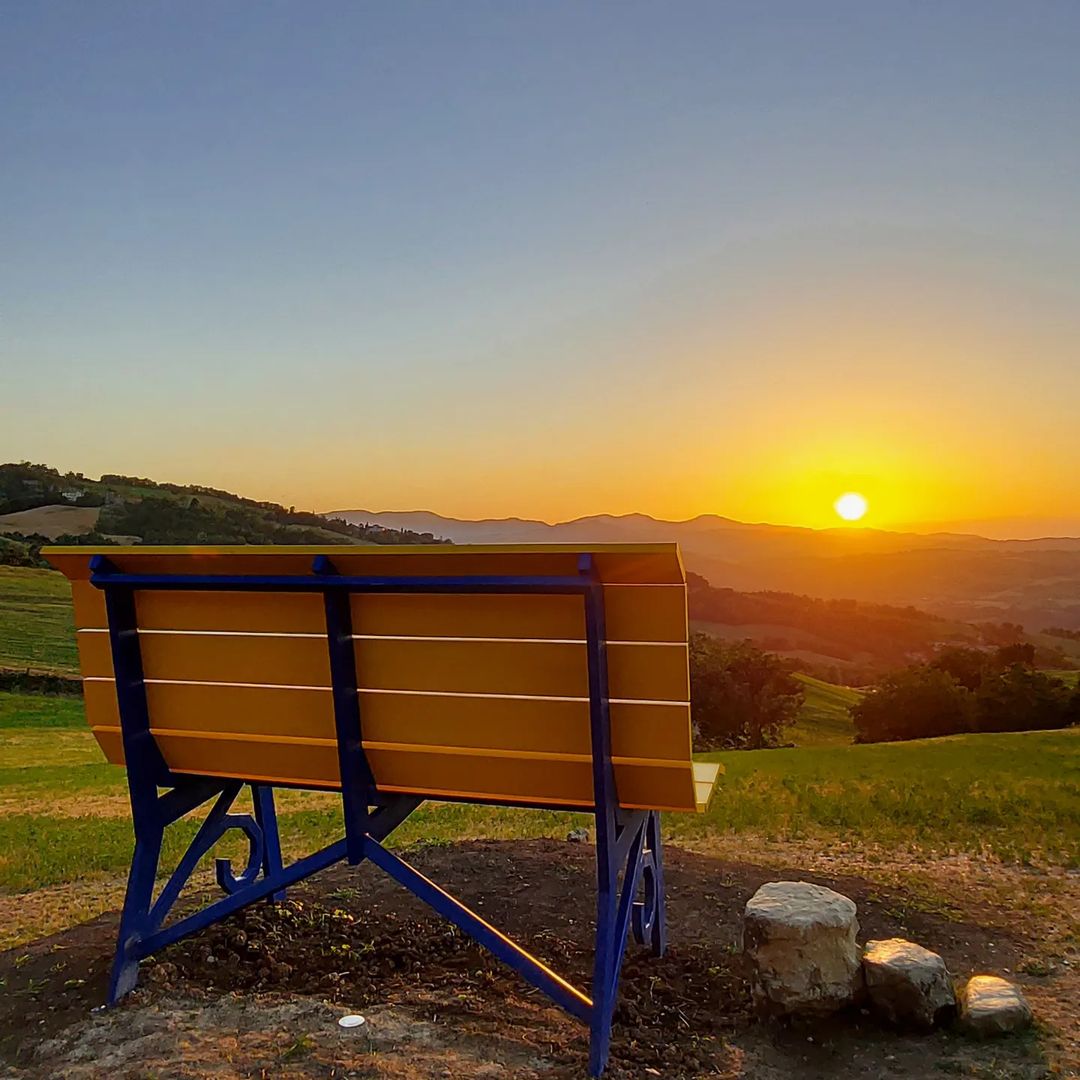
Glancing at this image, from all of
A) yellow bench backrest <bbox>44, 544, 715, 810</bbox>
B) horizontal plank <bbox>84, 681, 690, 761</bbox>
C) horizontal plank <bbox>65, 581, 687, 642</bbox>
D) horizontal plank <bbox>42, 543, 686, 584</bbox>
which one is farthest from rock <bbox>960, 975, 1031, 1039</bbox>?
horizontal plank <bbox>42, 543, 686, 584</bbox>

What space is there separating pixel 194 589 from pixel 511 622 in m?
1.41

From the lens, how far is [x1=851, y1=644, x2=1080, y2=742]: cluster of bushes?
42.2 metres

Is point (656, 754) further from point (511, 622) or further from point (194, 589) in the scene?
A: point (194, 589)

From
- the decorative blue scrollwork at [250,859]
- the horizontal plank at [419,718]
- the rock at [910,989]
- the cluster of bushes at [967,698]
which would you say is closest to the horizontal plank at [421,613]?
the horizontal plank at [419,718]

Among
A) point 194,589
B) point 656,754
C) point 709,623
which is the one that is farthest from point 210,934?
point 709,623

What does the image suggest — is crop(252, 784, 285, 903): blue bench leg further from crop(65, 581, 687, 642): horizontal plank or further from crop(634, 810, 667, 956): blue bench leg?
crop(634, 810, 667, 956): blue bench leg

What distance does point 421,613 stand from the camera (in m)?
3.62

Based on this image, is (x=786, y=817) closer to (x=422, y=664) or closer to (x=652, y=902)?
(x=652, y=902)

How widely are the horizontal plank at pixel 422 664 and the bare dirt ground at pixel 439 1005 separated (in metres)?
1.40

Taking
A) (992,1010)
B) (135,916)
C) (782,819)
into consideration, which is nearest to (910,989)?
(992,1010)

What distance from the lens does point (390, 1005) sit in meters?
3.98

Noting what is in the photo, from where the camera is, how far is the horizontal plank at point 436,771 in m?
3.51

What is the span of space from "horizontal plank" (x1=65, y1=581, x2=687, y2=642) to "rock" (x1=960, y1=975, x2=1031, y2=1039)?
2.28 m

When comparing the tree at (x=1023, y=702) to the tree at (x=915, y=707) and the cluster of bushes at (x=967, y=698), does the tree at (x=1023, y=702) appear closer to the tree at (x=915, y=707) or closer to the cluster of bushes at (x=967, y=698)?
the cluster of bushes at (x=967, y=698)
